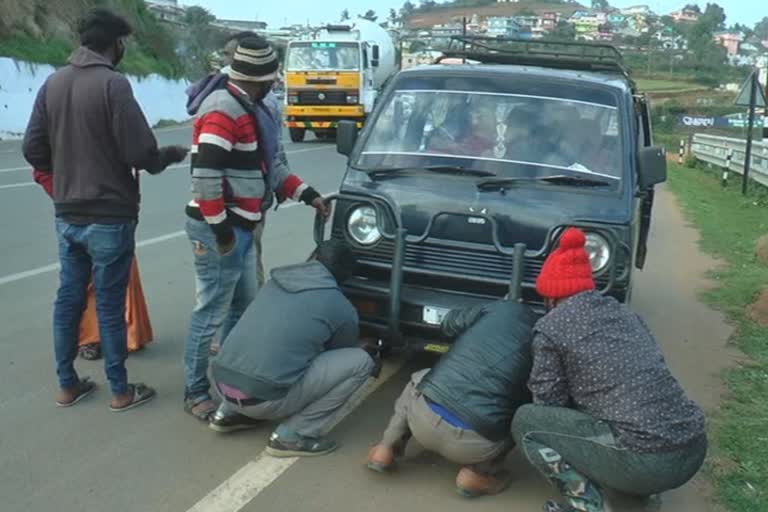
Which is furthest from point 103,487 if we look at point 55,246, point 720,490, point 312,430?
point 55,246

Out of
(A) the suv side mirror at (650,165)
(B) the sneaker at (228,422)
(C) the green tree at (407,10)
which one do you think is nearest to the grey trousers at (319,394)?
(B) the sneaker at (228,422)

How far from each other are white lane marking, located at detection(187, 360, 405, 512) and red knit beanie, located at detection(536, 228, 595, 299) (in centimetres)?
115

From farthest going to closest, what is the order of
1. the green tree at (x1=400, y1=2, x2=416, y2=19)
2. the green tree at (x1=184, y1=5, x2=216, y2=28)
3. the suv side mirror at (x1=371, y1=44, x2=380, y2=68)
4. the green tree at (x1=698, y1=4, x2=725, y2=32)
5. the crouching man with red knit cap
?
1. the green tree at (x1=400, y1=2, x2=416, y2=19)
2. the green tree at (x1=698, y1=4, x2=725, y2=32)
3. the green tree at (x1=184, y1=5, x2=216, y2=28)
4. the suv side mirror at (x1=371, y1=44, x2=380, y2=68)
5. the crouching man with red knit cap

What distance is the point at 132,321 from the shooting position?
5750 millimetres

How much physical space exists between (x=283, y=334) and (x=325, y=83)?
22656mm

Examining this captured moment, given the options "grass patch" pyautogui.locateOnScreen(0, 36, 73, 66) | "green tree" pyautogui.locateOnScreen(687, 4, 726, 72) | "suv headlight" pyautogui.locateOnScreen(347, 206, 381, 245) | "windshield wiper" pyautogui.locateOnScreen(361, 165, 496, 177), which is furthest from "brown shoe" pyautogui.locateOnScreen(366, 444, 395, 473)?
"green tree" pyautogui.locateOnScreen(687, 4, 726, 72)

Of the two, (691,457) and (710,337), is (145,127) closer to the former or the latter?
(691,457)

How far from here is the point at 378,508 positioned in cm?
391

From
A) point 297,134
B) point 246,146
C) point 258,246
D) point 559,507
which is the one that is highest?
point 246,146

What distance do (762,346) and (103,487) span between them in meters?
4.86

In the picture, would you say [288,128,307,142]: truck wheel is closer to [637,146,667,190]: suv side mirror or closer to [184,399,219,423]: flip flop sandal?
[637,146,667,190]: suv side mirror

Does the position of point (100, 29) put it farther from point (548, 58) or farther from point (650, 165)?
point (548, 58)

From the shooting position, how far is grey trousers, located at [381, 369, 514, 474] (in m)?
3.91

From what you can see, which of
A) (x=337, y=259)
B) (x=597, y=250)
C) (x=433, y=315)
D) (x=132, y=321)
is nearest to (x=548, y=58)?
(x=597, y=250)
